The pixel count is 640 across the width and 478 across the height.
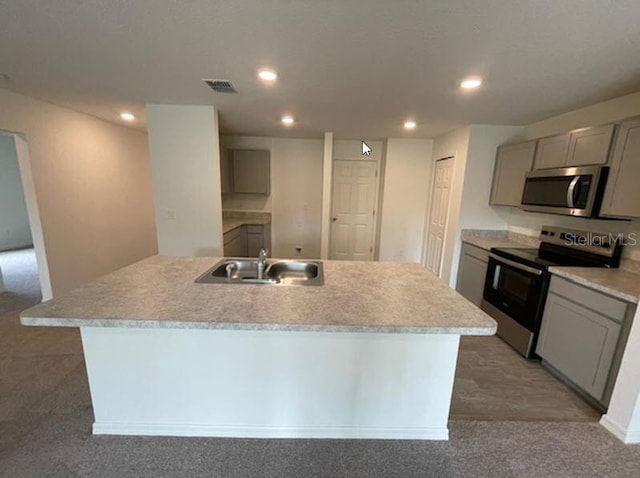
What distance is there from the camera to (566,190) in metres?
2.40

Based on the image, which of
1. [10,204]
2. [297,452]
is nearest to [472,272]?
[297,452]

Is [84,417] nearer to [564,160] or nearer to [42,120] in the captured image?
[42,120]

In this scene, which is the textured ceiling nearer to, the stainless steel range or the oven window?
the stainless steel range

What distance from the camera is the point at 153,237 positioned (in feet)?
16.5

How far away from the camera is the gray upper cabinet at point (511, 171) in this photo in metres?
2.97

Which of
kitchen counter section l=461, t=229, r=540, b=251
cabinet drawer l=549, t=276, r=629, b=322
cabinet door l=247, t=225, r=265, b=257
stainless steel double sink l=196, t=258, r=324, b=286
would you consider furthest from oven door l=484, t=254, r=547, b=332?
cabinet door l=247, t=225, r=265, b=257

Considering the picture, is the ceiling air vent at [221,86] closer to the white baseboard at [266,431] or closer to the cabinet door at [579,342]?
the white baseboard at [266,431]

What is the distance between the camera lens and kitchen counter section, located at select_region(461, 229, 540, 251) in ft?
10.5

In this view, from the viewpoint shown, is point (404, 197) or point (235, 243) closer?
point (235, 243)

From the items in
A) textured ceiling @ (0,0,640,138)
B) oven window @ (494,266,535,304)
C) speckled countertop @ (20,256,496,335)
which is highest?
textured ceiling @ (0,0,640,138)

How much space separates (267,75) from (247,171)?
2938mm

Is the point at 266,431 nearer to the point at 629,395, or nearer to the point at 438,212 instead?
the point at 629,395

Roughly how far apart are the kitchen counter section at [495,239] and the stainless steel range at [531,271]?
27cm

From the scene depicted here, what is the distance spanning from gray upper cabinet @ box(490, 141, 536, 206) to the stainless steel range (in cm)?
52
